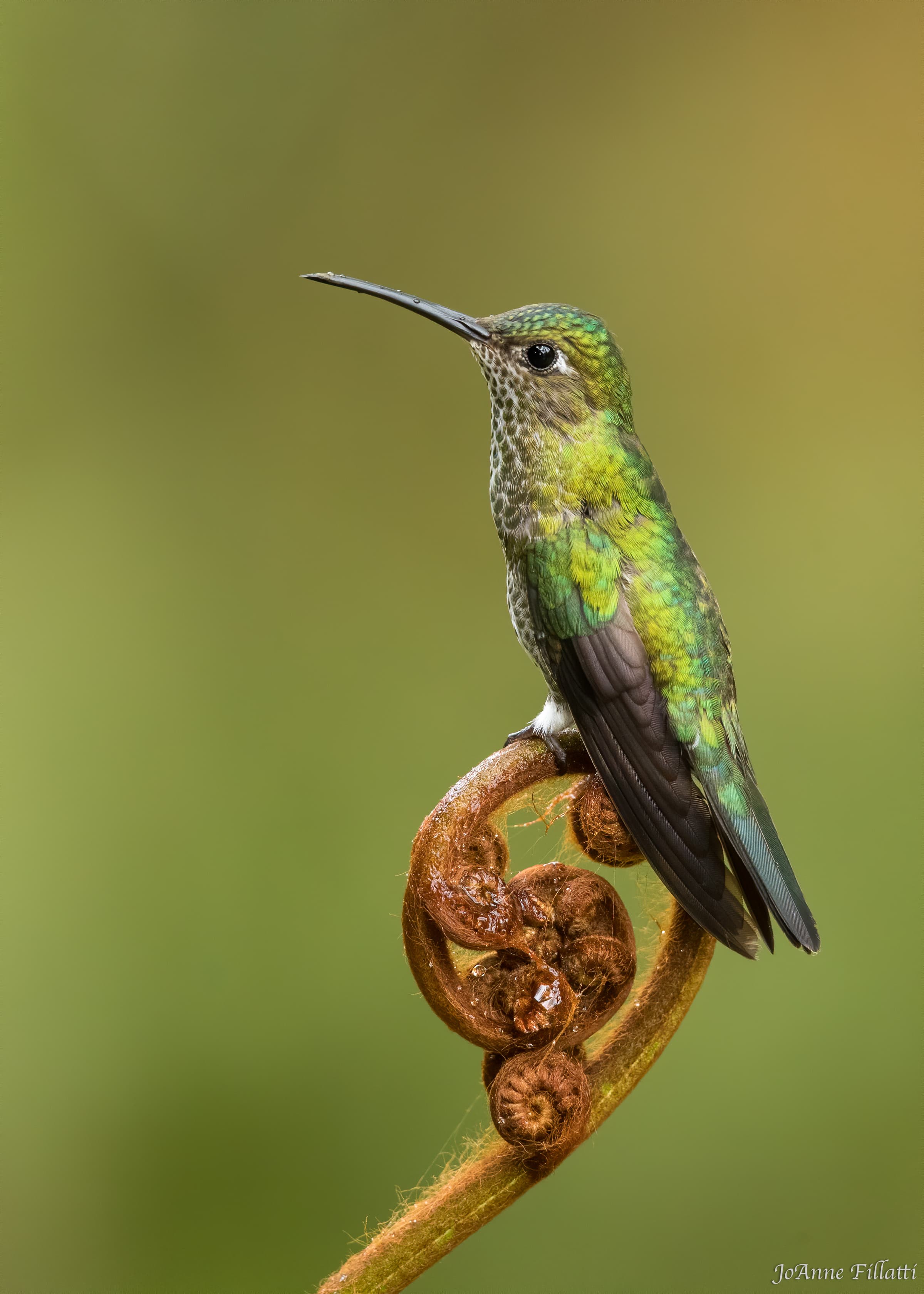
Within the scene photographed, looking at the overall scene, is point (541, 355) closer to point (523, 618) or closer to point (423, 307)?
point (423, 307)

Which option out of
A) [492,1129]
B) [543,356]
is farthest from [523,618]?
[492,1129]

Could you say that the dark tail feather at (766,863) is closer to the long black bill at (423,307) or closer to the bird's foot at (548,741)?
the bird's foot at (548,741)

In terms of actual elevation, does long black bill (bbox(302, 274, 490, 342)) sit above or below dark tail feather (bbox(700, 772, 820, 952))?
above

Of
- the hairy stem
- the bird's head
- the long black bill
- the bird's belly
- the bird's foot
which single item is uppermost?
the long black bill

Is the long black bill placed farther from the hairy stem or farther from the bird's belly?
the hairy stem

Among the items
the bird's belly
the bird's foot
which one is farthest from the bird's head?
the bird's foot

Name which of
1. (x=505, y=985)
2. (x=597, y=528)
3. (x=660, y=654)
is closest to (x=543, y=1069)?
(x=505, y=985)
